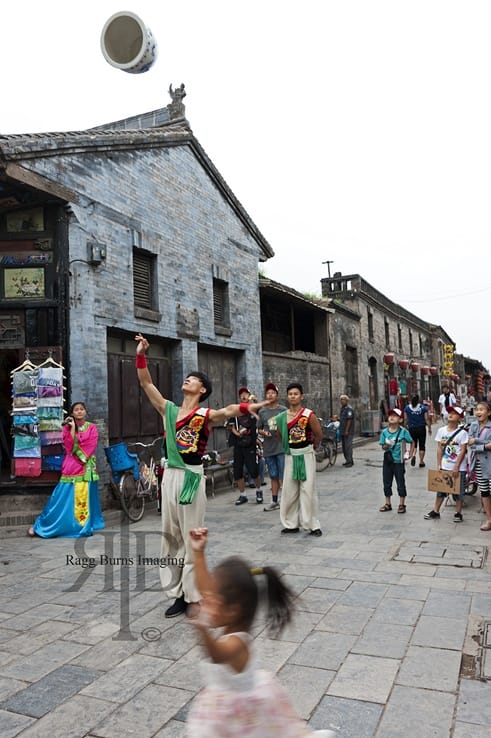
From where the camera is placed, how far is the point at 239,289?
575 inches

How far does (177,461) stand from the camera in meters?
4.84

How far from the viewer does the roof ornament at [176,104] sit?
1316 centimetres

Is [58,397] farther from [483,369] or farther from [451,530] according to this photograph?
[483,369]

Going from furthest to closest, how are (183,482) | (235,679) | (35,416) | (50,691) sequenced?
(35,416)
(183,482)
(50,691)
(235,679)

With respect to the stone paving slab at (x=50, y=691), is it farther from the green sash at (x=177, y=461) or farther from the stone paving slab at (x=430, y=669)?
the stone paving slab at (x=430, y=669)

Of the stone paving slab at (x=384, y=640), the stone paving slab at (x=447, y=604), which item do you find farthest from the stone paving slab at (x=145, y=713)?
the stone paving slab at (x=447, y=604)

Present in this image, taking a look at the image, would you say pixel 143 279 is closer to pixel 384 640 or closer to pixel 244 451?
pixel 244 451

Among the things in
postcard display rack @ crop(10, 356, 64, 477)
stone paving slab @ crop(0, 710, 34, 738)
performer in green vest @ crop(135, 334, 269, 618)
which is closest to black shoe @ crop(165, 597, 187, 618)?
performer in green vest @ crop(135, 334, 269, 618)

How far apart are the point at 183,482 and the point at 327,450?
10.3m

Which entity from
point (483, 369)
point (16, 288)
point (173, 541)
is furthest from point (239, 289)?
point (483, 369)

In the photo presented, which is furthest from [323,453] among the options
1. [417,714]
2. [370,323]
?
[370,323]

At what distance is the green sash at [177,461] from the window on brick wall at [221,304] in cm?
893

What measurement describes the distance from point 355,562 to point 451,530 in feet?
6.84

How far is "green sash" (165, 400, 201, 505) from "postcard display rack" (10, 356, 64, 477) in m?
4.12
